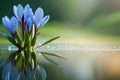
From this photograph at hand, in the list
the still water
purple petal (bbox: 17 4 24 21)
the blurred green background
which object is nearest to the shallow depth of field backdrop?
the blurred green background

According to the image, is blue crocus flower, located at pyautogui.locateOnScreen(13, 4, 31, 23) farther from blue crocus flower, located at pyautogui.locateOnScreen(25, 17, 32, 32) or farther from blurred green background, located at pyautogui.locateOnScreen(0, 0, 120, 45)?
blurred green background, located at pyautogui.locateOnScreen(0, 0, 120, 45)

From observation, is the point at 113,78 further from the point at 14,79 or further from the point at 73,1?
the point at 73,1

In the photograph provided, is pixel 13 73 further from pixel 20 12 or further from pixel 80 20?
pixel 80 20

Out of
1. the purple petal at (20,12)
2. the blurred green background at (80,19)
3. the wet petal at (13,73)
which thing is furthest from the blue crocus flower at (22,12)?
the blurred green background at (80,19)

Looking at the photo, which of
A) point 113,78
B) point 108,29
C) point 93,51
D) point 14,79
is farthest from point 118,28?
point 14,79

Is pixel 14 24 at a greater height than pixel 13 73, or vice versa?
pixel 14 24

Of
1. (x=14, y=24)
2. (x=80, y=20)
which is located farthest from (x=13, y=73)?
(x=80, y=20)
